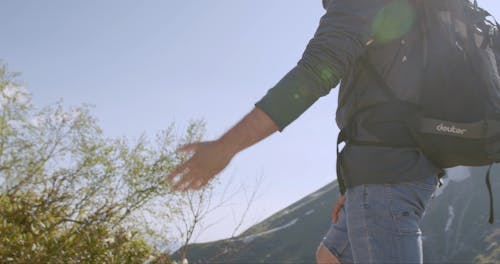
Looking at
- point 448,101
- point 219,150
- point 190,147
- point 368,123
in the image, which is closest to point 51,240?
point 190,147

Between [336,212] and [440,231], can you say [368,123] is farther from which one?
[440,231]

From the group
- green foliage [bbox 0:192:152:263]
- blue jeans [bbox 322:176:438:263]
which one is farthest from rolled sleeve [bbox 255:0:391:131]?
green foliage [bbox 0:192:152:263]

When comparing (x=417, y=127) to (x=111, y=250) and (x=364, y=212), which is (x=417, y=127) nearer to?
(x=364, y=212)

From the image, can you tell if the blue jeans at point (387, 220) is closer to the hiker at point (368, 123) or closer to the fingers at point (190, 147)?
the hiker at point (368, 123)

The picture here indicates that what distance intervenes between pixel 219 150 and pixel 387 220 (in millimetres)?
685

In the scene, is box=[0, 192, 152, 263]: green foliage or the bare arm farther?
box=[0, 192, 152, 263]: green foliage

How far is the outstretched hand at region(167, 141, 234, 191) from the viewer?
5.49 feet

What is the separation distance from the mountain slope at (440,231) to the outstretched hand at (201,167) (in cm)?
11069

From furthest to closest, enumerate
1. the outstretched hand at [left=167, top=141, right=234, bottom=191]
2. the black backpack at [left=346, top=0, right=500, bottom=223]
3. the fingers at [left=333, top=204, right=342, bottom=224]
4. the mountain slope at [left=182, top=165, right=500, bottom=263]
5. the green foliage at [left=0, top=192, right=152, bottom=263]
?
the mountain slope at [left=182, top=165, right=500, bottom=263] < the green foliage at [left=0, top=192, right=152, bottom=263] < the fingers at [left=333, top=204, right=342, bottom=224] < the black backpack at [left=346, top=0, right=500, bottom=223] < the outstretched hand at [left=167, top=141, right=234, bottom=191]

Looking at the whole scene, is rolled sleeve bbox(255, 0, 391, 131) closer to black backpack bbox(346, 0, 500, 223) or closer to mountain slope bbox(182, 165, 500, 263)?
black backpack bbox(346, 0, 500, 223)

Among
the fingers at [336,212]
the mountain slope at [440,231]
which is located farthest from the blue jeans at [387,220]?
the mountain slope at [440,231]

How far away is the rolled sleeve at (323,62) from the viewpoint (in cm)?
173

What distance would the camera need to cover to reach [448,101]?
188 centimetres

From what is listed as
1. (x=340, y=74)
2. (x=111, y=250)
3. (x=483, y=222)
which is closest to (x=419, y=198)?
(x=340, y=74)
